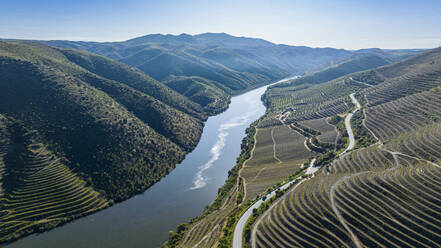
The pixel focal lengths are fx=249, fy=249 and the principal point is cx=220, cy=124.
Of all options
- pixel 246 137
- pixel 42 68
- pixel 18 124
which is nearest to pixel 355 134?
pixel 246 137

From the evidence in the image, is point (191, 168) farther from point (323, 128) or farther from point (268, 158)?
point (323, 128)

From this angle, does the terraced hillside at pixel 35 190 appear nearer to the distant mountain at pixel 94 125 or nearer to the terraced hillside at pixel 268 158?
the distant mountain at pixel 94 125

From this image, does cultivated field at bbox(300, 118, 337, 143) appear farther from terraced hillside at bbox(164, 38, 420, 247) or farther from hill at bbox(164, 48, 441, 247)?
hill at bbox(164, 48, 441, 247)

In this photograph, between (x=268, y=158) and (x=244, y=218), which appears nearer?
(x=244, y=218)

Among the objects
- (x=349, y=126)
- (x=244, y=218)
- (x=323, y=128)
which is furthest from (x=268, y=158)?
(x=244, y=218)

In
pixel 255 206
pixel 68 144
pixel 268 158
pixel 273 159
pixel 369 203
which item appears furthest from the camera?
pixel 268 158

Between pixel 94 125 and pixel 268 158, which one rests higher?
pixel 94 125
